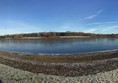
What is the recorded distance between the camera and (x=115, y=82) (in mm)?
13352

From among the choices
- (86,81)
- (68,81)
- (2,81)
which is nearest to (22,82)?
(2,81)

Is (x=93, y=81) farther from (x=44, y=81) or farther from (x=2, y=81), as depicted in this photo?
(x=2, y=81)

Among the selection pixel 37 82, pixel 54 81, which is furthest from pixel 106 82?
pixel 37 82

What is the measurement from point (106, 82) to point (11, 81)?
7133 mm

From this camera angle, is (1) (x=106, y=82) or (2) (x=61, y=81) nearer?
(1) (x=106, y=82)

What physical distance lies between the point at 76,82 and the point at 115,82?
2864 millimetres

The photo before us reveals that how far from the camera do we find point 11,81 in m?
13.8

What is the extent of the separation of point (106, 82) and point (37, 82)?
513cm

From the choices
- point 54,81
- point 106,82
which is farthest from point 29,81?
point 106,82

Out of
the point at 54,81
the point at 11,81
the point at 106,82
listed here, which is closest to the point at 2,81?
the point at 11,81

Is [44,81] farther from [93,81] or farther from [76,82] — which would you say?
[93,81]

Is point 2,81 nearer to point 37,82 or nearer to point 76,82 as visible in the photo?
point 37,82

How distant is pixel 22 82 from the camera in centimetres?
1354

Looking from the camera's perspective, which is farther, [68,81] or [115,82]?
[68,81]
